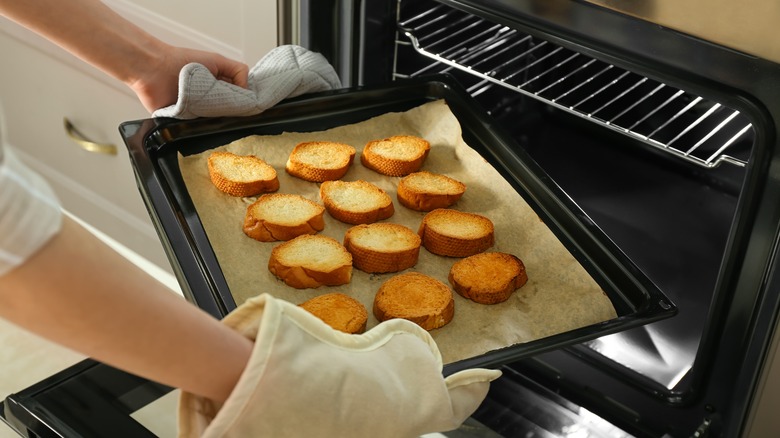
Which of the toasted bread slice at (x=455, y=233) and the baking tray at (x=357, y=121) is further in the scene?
the toasted bread slice at (x=455, y=233)

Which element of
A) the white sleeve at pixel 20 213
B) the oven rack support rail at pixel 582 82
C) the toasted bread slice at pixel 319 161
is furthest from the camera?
the oven rack support rail at pixel 582 82

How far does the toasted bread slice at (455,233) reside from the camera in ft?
3.46

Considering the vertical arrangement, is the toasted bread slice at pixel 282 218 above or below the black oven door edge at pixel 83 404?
above

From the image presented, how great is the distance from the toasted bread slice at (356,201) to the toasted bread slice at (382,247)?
22 millimetres

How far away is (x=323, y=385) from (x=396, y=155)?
0.55 meters

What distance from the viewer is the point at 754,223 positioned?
0.92m

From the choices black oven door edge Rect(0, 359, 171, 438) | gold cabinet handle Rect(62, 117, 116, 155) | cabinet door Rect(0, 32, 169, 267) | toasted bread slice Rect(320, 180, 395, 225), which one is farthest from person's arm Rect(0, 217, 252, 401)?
gold cabinet handle Rect(62, 117, 116, 155)

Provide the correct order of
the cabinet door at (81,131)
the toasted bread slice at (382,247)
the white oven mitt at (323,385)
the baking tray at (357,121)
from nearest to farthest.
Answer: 1. the white oven mitt at (323,385)
2. the baking tray at (357,121)
3. the toasted bread slice at (382,247)
4. the cabinet door at (81,131)

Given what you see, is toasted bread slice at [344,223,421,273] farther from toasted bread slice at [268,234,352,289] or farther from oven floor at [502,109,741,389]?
oven floor at [502,109,741,389]

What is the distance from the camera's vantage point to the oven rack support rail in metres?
1.29

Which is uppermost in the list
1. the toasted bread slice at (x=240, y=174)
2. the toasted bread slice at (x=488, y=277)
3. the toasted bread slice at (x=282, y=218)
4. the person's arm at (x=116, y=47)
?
the person's arm at (x=116, y=47)

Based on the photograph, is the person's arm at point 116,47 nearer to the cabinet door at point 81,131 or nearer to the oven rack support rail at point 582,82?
the oven rack support rail at point 582,82

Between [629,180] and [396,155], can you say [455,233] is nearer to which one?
[396,155]

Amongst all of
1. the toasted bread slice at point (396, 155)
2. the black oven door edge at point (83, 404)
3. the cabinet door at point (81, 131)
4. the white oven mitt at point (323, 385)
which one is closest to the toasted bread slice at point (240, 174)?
the toasted bread slice at point (396, 155)
